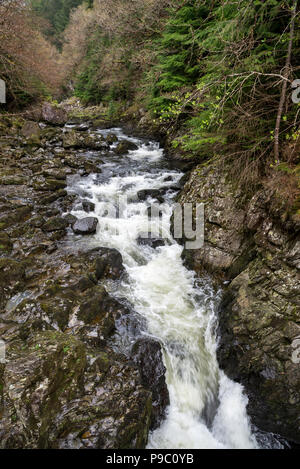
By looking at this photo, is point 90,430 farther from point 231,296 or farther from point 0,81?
point 0,81

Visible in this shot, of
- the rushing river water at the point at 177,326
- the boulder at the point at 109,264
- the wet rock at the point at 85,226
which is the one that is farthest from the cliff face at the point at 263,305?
the wet rock at the point at 85,226

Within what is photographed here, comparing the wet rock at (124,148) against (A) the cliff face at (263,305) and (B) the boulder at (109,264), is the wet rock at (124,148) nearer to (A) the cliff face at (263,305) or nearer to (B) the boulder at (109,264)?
(B) the boulder at (109,264)

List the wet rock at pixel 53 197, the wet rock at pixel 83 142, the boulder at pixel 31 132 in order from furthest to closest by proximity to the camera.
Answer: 1. the wet rock at pixel 83 142
2. the boulder at pixel 31 132
3. the wet rock at pixel 53 197

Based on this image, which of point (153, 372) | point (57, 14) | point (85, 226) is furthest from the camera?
point (57, 14)

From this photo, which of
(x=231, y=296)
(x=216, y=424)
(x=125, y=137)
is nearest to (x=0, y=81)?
(x=125, y=137)

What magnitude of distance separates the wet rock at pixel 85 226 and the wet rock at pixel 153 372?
12.3 feet

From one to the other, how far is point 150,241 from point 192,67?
7.72m

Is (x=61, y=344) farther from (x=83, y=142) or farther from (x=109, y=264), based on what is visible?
(x=83, y=142)

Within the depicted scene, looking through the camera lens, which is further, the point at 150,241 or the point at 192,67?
the point at 192,67

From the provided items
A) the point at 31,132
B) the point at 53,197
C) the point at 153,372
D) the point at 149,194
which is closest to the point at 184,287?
the point at 153,372

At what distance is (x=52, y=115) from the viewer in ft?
59.6

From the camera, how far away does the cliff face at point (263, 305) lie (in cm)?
363

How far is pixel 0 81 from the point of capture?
1516cm

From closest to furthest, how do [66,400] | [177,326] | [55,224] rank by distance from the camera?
[66,400], [177,326], [55,224]
